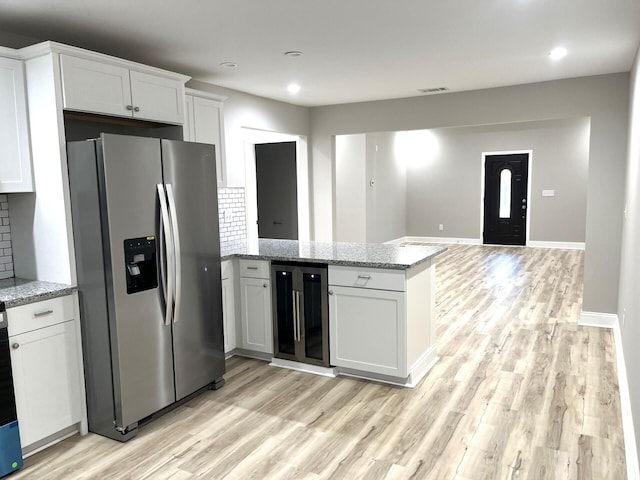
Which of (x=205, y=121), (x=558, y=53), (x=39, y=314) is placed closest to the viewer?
(x=39, y=314)

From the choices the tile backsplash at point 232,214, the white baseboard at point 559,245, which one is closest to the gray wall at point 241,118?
the tile backsplash at point 232,214

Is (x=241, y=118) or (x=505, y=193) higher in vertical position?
(x=241, y=118)

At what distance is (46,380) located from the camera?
2672 mm

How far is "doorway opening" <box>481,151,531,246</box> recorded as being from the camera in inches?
393

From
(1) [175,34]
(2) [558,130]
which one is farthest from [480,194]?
(1) [175,34]

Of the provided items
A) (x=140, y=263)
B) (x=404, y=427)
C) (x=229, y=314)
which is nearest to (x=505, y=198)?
(x=229, y=314)

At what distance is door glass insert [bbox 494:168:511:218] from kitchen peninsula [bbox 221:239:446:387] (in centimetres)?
713

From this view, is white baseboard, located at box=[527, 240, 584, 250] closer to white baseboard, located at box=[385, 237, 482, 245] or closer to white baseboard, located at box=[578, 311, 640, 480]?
white baseboard, located at box=[385, 237, 482, 245]

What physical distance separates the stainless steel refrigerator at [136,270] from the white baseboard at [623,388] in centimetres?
251

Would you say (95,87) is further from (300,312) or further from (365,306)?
(365,306)

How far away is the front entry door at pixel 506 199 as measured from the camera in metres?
10.0

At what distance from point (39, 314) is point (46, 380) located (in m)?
0.38

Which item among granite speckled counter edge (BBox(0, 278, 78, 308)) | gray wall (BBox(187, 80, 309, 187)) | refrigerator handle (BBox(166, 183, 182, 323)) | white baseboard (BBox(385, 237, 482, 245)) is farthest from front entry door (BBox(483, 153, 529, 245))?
granite speckled counter edge (BBox(0, 278, 78, 308))

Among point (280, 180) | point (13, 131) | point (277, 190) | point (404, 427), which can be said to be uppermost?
point (13, 131)
